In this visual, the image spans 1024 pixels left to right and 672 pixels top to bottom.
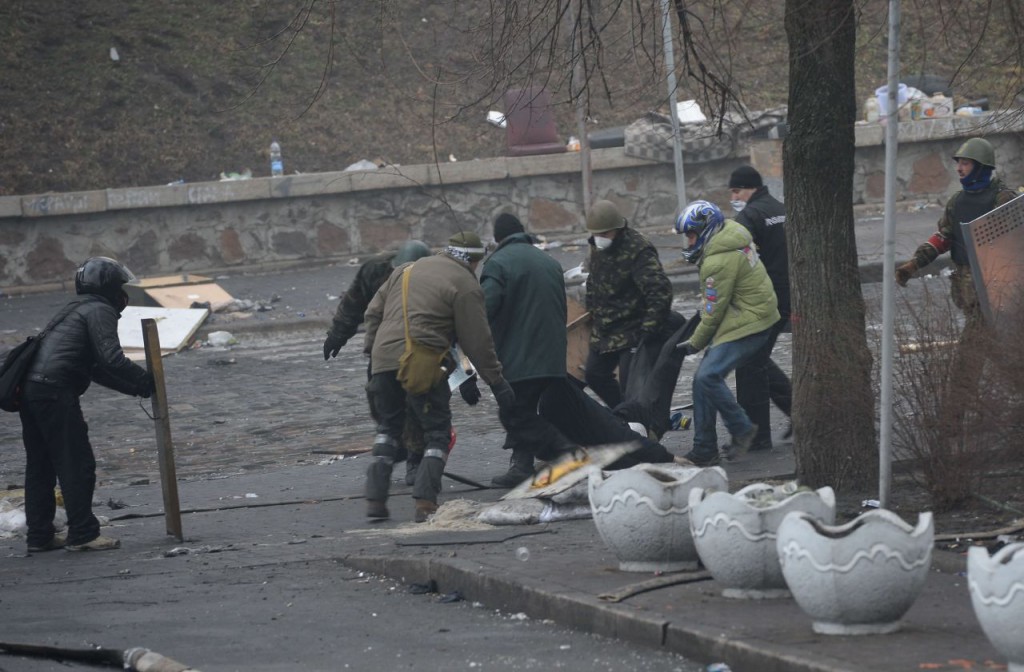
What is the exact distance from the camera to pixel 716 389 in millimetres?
9461

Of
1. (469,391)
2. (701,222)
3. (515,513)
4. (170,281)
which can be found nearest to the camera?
(515,513)

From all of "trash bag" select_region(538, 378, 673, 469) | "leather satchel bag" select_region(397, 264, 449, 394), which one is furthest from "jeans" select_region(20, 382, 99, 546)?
"trash bag" select_region(538, 378, 673, 469)

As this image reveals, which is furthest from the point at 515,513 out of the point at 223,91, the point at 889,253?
the point at 223,91

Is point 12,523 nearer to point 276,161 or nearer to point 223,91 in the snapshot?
point 276,161

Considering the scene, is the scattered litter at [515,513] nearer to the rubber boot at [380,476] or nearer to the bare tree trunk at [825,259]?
the rubber boot at [380,476]

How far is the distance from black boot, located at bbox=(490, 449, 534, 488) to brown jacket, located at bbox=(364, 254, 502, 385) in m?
0.93

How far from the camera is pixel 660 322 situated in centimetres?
991

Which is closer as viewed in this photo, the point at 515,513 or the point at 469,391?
the point at 515,513

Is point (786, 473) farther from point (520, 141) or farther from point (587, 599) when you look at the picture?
point (520, 141)

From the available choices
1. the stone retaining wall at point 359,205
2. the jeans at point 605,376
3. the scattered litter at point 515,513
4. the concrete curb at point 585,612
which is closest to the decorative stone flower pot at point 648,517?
the concrete curb at point 585,612

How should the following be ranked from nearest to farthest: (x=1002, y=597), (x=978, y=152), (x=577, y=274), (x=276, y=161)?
(x=1002, y=597), (x=978, y=152), (x=577, y=274), (x=276, y=161)

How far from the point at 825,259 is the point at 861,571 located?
274cm

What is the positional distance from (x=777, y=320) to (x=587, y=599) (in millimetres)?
4071

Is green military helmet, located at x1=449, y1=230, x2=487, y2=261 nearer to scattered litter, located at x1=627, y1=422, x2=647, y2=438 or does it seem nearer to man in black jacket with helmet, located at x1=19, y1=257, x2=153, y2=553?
scattered litter, located at x1=627, y1=422, x2=647, y2=438
